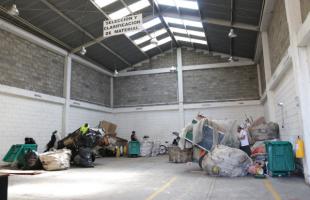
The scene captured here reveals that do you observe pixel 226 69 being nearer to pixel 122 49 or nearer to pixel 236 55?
pixel 236 55

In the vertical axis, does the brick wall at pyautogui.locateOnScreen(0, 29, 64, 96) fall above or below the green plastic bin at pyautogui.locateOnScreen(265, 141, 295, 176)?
above

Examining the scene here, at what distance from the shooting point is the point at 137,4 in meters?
11.5

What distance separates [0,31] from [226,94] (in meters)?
12.1

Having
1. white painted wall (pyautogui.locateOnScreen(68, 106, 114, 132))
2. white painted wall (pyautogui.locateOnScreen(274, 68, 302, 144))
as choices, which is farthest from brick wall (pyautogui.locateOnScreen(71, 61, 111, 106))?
white painted wall (pyautogui.locateOnScreen(274, 68, 302, 144))

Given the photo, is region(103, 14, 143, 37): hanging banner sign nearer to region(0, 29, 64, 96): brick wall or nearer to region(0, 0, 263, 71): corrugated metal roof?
region(0, 0, 263, 71): corrugated metal roof

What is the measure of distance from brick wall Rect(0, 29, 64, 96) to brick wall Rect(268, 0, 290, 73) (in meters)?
9.64

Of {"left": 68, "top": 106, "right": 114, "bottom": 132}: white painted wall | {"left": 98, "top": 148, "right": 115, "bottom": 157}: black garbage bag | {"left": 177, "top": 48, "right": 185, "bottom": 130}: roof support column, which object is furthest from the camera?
{"left": 177, "top": 48, "right": 185, "bottom": 130}: roof support column

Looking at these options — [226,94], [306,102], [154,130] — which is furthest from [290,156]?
[154,130]

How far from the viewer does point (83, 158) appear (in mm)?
10000

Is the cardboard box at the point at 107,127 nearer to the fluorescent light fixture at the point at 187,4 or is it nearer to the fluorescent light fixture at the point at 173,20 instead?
the fluorescent light fixture at the point at 173,20

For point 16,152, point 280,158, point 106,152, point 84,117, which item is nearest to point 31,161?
point 16,152

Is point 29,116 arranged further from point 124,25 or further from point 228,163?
point 228,163

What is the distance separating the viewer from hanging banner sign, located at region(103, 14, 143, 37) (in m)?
7.14

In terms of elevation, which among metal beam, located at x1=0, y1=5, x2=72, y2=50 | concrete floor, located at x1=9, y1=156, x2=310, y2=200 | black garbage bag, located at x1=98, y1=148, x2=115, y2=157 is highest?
metal beam, located at x1=0, y1=5, x2=72, y2=50
